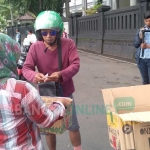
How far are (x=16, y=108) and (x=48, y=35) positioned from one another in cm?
116

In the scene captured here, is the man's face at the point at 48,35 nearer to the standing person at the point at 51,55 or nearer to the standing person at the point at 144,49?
the standing person at the point at 51,55

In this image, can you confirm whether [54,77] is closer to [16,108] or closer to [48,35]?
[48,35]

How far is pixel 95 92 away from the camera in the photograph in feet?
22.1

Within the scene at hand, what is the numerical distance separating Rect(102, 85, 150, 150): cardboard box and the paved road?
1.82 metres

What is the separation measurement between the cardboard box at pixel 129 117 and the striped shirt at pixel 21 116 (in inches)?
16.1

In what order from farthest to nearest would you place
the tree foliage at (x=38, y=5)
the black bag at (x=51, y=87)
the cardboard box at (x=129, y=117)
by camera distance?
the tree foliage at (x=38, y=5), the black bag at (x=51, y=87), the cardboard box at (x=129, y=117)

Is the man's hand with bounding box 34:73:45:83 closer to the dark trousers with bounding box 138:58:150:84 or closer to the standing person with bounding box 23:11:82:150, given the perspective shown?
the standing person with bounding box 23:11:82:150

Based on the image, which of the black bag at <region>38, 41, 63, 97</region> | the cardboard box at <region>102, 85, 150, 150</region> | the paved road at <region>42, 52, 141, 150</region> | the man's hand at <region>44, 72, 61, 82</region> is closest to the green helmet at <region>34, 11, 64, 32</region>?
the black bag at <region>38, 41, 63, 97</region>

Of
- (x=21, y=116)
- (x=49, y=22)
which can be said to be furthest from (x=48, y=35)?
(x=21, y=116)

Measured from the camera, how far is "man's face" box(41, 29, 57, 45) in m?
2.70

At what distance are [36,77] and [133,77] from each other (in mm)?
5903

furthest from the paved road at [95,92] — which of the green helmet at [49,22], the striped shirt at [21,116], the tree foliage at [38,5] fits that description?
the tree foliage at [38,5]

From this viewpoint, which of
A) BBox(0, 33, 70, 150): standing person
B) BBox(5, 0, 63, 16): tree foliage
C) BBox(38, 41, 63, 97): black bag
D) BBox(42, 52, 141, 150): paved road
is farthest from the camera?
BBox(5, 0, 63, 16): tree foliage

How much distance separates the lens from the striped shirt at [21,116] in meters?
1.67
